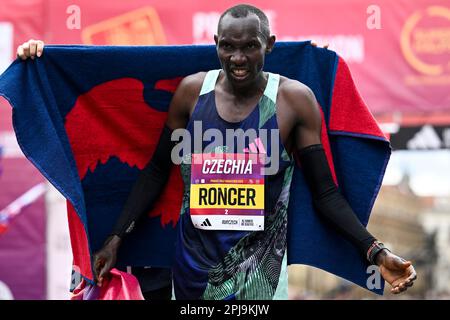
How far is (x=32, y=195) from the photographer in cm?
666

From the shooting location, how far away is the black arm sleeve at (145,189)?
12.4 ft

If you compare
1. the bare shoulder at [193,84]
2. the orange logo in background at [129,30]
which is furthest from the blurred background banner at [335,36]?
the bare shoulder at [193,84]

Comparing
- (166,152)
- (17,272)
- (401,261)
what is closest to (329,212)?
(401,261)

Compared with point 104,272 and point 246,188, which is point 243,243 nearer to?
point 246,188

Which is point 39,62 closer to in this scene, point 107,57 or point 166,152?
point 107,57

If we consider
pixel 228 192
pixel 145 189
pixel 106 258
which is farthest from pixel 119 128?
pixel 228 192

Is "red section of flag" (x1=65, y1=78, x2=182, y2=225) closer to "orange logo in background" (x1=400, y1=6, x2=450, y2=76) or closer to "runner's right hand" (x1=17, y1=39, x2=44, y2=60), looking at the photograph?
"runner's right hand" (x1=17, y1=39, x2=44, y2=60)

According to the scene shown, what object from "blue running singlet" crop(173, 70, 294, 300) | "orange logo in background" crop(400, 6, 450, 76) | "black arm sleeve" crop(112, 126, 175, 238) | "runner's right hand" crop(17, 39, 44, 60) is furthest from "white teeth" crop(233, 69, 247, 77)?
"orange logo in background" crop(400, 6, 450, 76)

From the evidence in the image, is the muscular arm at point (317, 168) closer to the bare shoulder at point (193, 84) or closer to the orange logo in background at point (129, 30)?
the bare shoulder at point (193, 84)

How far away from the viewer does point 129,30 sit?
670 centimetres

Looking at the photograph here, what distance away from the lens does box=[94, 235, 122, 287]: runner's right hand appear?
3.69 meters

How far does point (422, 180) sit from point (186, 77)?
3.60 m

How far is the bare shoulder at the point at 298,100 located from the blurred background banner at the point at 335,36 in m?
3.17

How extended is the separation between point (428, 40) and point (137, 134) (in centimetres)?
345
